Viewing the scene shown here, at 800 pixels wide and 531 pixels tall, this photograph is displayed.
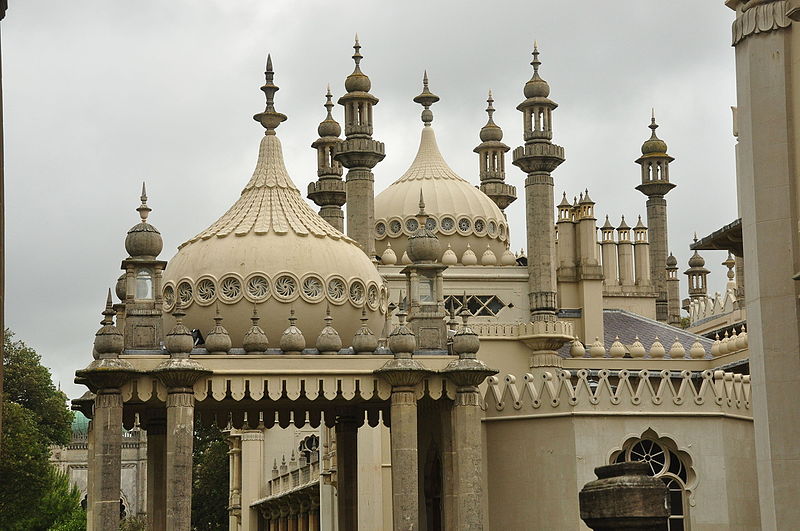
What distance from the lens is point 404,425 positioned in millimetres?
30688

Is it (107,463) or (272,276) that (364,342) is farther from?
(107,463)

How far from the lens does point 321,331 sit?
106 ft

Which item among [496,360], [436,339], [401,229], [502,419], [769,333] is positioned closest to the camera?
[769,333]

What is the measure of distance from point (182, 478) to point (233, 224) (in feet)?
21.1

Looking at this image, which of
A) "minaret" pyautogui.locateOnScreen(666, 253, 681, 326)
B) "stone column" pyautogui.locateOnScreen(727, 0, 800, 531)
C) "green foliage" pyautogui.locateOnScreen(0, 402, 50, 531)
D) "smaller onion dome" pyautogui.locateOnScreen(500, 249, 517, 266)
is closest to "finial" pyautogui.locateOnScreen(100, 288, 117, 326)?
"stone column" pyautogui.locateOnScreen(727, 0, 800, 531)

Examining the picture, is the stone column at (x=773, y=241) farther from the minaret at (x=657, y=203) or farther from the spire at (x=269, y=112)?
the minaret at (x=657, y=203)

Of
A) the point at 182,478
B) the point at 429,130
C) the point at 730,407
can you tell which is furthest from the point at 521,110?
the point at 182,478

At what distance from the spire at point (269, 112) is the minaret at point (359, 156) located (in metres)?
11.7

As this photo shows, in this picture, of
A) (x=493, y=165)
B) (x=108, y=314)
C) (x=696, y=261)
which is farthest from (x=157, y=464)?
(x=696, y=261)

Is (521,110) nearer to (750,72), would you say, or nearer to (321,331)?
(321,331)

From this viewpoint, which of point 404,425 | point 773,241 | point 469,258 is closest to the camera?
point 773,241

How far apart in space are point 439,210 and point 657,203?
41.4 feet

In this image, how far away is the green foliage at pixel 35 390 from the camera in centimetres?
6875

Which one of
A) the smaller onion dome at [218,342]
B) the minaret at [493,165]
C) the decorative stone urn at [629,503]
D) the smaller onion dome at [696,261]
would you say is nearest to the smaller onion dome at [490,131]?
the minaret at [493,165]
